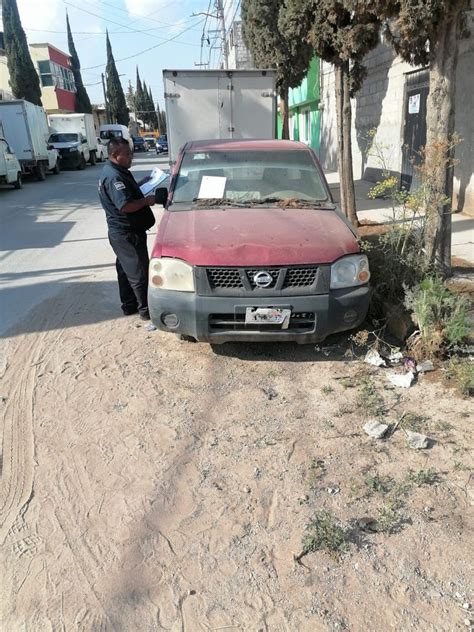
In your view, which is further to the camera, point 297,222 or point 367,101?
point 367,101

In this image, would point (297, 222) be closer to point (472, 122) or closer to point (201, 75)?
point (472, 122)

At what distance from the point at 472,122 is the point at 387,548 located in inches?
337

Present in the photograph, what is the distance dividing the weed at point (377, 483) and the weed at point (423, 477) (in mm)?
126

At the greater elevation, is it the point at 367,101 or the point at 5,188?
the point at 367,101

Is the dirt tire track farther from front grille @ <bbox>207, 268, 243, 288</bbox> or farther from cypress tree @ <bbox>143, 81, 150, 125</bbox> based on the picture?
cypress tree @ <bbox>143, 81, 150, 125</bbox>

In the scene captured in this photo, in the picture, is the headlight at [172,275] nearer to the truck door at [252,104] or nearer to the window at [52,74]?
the truck door at [252,104]

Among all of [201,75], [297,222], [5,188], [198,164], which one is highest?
[201,75]

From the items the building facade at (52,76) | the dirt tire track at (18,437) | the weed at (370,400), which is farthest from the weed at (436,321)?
the building facade at (52,76)

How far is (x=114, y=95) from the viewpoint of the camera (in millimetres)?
72312

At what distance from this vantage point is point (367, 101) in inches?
611

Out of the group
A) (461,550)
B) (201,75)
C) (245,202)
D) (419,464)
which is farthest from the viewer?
(201,75)

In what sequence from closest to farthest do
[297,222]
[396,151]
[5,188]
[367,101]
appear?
1. [297,222]
2. [396,151]
3. [367,101]
4. [5,188]

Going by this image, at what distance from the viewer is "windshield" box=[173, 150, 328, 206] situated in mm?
5043

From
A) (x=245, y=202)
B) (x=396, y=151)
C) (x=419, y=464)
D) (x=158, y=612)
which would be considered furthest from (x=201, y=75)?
(x=158, y=612)
